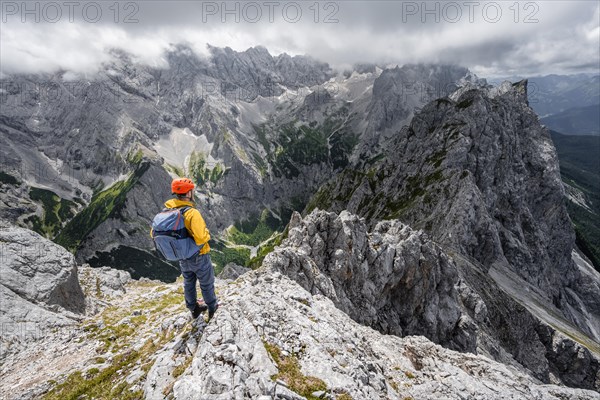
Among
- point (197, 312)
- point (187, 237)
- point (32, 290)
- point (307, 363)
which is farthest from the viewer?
point (32, 290)

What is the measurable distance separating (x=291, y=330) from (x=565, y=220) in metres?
190

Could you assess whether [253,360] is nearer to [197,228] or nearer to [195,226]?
[197,228]

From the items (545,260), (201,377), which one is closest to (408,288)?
(201,377)

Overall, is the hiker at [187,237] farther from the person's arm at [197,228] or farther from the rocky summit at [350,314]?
the rocky summit at [350,314]

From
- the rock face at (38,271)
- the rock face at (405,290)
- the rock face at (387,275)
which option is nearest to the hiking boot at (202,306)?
the rock face at (405,290)

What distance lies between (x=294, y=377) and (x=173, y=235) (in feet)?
23.6

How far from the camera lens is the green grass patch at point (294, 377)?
12289 millimetres

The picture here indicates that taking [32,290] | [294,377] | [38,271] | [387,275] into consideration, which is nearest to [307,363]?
[294,377]

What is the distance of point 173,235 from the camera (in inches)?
512

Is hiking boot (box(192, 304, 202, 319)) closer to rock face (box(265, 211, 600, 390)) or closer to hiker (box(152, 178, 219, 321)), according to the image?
hiker (box(152, 178, 219, 321))

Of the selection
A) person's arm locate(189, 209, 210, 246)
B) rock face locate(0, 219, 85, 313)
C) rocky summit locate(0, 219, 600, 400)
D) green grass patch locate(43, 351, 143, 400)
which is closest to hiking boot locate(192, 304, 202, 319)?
rocky summit locate(0, 219, 600, 400)

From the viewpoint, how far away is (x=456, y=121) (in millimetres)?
138875

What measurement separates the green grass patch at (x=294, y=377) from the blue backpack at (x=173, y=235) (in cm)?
541

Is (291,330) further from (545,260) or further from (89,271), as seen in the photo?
(545,260)
